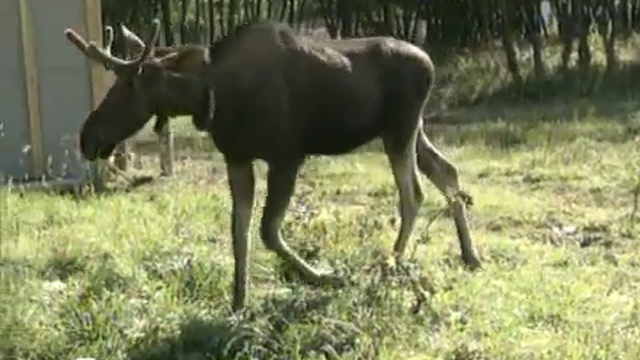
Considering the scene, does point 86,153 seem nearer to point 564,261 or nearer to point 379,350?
point 379,350

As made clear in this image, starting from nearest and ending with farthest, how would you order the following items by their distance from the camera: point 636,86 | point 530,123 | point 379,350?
point 379,350 < point 530,123 < point 636,86

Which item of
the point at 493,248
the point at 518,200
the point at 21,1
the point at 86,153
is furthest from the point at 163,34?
the point at 86,153

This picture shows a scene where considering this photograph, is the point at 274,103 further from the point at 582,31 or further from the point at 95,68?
the point at 582,31

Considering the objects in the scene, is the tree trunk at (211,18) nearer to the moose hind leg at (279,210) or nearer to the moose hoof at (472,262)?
the moose hoof at (472,262)

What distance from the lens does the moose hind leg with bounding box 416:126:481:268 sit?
25.8 feet

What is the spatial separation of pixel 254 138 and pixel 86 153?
82 cm

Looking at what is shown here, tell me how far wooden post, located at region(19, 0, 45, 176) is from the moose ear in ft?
15.8

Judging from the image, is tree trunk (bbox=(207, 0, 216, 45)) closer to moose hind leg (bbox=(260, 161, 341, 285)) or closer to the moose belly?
the moose belly

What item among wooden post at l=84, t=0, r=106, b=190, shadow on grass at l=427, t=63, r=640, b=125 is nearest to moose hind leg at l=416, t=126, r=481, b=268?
wooden post at l=84, t=0, r=106, b=190

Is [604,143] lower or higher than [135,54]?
lower

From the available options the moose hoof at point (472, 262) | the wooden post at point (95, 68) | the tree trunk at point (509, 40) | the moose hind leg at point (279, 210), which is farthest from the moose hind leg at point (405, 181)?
the tree trunk at point (509, 40)

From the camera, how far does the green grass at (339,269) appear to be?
6.03 meters

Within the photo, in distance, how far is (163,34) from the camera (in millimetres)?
17156

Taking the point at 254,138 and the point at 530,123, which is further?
the point at 530,123
